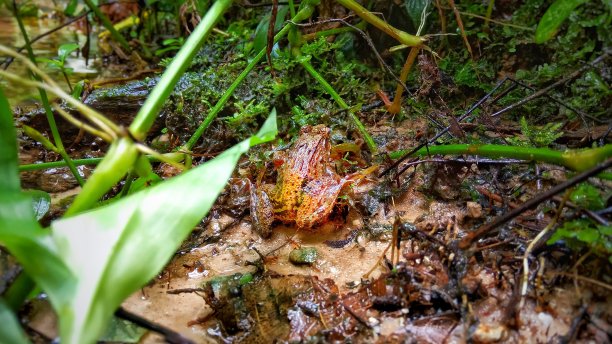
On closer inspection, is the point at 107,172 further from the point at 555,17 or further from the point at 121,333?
the point at 555,17

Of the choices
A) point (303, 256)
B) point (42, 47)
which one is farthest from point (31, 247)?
point (42, 47)

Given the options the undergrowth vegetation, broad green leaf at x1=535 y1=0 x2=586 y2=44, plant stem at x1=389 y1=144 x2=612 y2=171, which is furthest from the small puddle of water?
broad green leaf at x1=535 y1=0 x2=586 y2=44

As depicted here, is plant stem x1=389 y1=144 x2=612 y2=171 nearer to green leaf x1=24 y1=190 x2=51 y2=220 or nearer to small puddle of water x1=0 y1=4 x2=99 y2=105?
green leaf x1=24 y1=190 x2=51 y2=220

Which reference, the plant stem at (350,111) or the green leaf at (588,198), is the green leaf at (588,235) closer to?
the green leaf at (588,198)

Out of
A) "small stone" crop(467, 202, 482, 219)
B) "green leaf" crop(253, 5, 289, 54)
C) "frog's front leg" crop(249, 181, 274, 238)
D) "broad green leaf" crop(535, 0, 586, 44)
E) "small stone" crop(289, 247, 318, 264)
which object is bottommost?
"small stone" crop(289, 247, 318, 264)

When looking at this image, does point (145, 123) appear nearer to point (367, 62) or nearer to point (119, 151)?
point (119, 151)

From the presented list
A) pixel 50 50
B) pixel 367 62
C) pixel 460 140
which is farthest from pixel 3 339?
pixel 50 50

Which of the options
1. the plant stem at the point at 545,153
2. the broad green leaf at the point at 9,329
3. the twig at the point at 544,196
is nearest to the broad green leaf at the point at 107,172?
the broad green leaf at the point at 9,329
